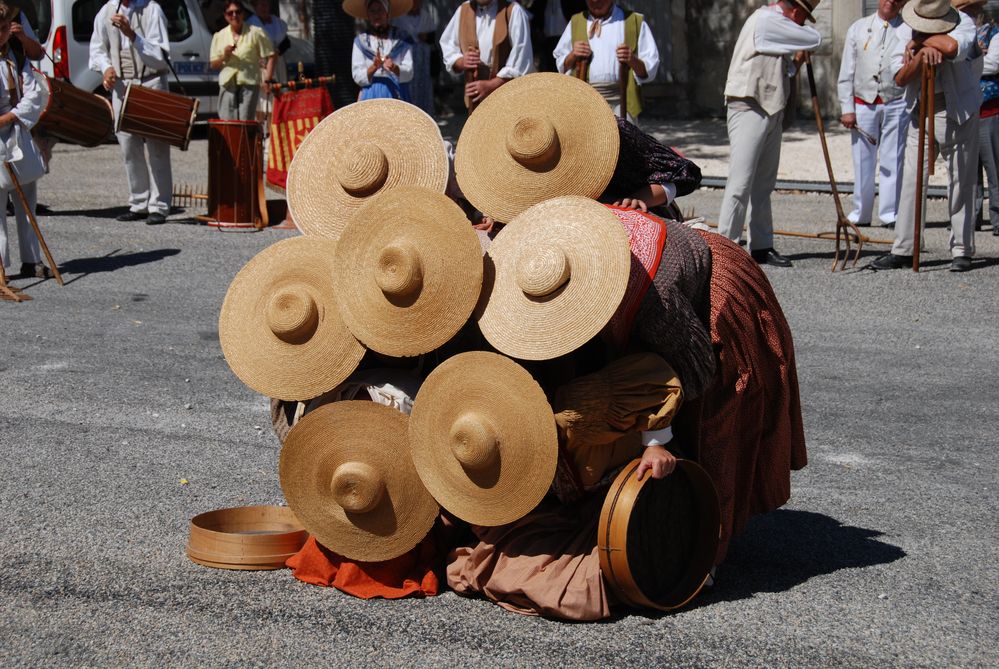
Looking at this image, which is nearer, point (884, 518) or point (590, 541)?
point (590, 541)

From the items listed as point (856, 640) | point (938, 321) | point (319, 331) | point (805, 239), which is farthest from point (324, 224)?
point (805, 239)

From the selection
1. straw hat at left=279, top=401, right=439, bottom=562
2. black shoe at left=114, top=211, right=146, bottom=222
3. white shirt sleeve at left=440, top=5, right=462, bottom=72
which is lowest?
black shoe at left=114, top=211, right=146, bottom=222

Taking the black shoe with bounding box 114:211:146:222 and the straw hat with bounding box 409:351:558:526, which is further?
the black shoe with bounding box 114:211:146:222

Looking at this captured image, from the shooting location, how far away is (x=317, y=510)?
369 cm

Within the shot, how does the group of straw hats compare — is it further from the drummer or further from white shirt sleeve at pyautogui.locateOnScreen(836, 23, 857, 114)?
white shirt sleeve at pyautogui.locateOnScreen(836, 23, 857, 114)

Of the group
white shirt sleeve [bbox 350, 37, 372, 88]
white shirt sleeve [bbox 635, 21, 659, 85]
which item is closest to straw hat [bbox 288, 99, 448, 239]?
white shirt sleeve [bbox 635, 21, 659, 85]

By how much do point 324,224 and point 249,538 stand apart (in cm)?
101

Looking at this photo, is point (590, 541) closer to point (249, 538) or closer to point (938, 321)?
point (249, 538)

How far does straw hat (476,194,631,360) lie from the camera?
323cm

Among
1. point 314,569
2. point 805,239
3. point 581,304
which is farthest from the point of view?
point 805,239

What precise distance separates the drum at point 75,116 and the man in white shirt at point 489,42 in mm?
3071

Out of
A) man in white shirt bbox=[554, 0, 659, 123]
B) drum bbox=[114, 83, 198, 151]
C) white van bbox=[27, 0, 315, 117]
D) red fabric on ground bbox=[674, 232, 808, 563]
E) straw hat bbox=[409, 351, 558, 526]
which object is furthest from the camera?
white van bbox=[27, 0, 315, 117]

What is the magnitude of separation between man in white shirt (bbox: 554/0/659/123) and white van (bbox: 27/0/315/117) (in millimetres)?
7121

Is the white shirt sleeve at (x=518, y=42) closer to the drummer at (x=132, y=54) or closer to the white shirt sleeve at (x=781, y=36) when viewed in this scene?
the white shirt sleeve at (x=781, y=36)
